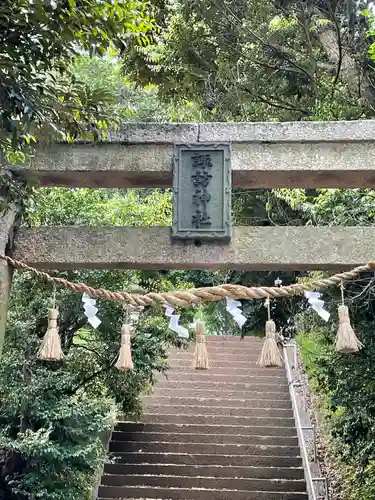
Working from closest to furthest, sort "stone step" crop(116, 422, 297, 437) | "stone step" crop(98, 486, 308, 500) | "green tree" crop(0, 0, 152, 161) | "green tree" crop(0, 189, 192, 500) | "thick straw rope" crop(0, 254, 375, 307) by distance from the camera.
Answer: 1. "green tree" crop(0, 0, 152, 161)
2. "thick straw rope" crop(0, 254, 375, 307)
3. "green tree" crop(0, 189, 192, 500)
4. "stone step" crop(98, 486, 308, 500)
5. "stone step" crop(116, 422, 297, 437)

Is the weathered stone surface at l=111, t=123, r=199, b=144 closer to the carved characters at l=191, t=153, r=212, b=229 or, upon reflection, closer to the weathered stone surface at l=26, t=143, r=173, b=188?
the weathered stone surface at l=26, t=143, r=173, b=188

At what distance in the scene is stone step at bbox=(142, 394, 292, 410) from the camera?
9.28 metres

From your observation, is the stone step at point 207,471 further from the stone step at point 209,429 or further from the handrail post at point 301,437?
the stone step at point 209,429

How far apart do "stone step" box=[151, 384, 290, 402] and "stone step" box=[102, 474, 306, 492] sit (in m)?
1.97

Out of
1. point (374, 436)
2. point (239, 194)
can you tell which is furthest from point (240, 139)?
point (239, 194)

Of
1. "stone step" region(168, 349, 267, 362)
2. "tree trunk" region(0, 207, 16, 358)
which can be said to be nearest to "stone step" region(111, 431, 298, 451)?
"stone step" region(168, 349, 267, 362)

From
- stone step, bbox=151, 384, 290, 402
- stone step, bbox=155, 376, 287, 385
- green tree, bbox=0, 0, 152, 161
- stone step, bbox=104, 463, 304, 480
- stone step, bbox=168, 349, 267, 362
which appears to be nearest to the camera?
green tree, bbox=0, 0, 152, 161

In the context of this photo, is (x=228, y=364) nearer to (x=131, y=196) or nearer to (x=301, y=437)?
(x=301, y=437)

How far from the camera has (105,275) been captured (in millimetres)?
6406

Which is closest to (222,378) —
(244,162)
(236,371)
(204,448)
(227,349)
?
(236,371)

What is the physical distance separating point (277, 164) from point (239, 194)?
14.6ft

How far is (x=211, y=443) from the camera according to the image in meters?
8.29

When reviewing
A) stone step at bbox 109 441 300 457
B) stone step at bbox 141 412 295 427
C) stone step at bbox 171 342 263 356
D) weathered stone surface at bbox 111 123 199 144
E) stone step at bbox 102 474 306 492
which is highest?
stone step at bbox 171 342 263 356

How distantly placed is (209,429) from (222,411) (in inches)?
21.5
